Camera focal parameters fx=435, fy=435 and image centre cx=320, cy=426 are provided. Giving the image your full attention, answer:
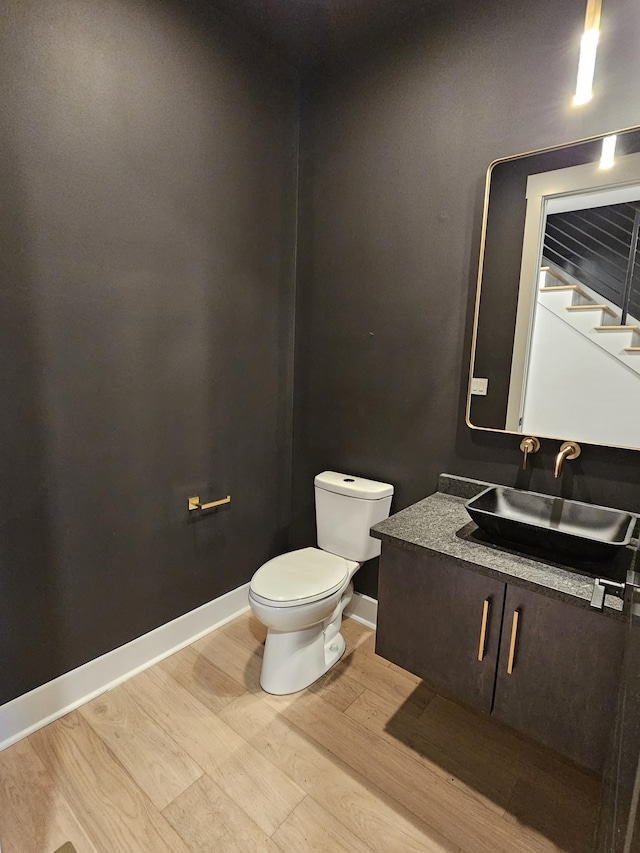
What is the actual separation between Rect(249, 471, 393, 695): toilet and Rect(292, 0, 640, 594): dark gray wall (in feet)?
0.62

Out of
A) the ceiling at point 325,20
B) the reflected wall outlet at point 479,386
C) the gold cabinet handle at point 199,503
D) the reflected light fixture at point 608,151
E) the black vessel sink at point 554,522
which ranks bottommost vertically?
the gold cabinet handle at point 199,503

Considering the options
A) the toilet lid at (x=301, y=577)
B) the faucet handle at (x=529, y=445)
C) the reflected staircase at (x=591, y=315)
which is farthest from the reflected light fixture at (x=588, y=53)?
the toilet lid at (x=301, y=577)

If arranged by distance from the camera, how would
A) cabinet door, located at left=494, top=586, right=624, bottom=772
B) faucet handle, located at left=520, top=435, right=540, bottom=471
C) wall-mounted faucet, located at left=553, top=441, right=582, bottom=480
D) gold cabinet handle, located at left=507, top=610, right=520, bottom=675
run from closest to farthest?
cabinet door, located at left=494, top=586, right=624, bottom=772 < gold cabinet handle, located at left=507, top=610, right=520, bottom=675 < wall-mounted faucet, located at left=553, top=441, right=582, bottom=480 < faucet handle, located at left=520, top=435, right=540, bottom=471

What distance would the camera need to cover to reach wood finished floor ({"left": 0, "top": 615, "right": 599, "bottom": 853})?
129cm

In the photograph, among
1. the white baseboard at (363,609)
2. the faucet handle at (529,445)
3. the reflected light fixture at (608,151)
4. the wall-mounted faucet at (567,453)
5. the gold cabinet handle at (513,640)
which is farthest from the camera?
the white baseboard at (363,609)

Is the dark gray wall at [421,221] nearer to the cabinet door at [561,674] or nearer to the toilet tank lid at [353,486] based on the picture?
the toilet tank lid at [353,486]

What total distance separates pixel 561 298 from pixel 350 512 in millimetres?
1248

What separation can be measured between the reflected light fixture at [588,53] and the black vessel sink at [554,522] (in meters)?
1.37

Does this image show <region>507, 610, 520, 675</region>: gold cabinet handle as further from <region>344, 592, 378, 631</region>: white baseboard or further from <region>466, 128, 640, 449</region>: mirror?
<region>344, 592, 378, 631</region>: white baseboard

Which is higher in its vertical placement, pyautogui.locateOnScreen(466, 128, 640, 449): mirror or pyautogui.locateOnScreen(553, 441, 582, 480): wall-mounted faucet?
pyautogui.locateOnScreen(466, 128, 640, 449): mirror

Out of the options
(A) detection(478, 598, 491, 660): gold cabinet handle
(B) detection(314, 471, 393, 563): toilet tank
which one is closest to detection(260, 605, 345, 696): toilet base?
(B) detection(314, 471, 393, 563): toilet tank

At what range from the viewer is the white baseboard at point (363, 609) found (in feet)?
7.44

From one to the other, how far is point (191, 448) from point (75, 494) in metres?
0.52

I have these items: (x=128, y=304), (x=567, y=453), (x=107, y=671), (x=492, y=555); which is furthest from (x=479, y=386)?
(x=107, y=671)
